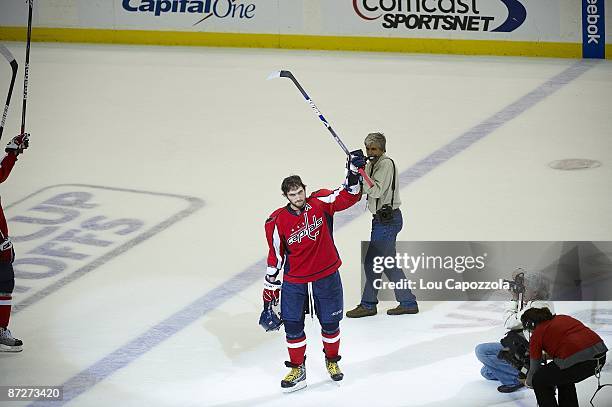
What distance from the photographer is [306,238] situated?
4746mm

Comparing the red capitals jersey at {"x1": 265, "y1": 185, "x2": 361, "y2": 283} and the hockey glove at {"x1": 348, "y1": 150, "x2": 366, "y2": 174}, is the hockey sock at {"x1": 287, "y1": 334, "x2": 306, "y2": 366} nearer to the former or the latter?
the red capitals jersey at {"x1": 265, "y1": 185, "x2": 361, "y2": 283}

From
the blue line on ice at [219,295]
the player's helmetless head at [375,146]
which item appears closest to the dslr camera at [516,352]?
the player's helmetless head at [375,146]

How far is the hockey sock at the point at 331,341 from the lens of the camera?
488cm

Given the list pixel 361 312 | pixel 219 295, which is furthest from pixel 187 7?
pixel 361 312

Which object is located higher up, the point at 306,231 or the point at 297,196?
the point at 297,196

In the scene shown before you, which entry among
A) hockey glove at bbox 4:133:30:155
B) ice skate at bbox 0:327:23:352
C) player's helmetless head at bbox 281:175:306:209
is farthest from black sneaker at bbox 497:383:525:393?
hockey glove at bbox 4:133:30:155

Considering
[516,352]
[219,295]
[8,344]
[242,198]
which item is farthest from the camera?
[242,198]

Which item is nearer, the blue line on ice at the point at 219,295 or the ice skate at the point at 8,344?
the blue line on ice at the point at 219,295

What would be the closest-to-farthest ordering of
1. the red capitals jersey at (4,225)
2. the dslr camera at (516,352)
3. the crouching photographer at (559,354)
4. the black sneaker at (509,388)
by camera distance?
the crouching photographer at (559,354), the dslr camera at (516,352), the black sneaker at (509,388), the red capitals jersey at (4,225)

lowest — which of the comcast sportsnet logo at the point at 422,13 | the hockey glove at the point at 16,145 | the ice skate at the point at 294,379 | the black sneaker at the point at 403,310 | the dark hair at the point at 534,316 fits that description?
the ice skate at the point at 294,379

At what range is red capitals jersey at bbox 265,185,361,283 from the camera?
4.73m

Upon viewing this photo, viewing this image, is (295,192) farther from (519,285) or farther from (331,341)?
(519,285)

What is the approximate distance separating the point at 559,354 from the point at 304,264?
1.27 metres

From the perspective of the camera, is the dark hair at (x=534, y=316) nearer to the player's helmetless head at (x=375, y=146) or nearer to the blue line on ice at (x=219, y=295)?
the player's helmetless head at (x=375, y=146)
